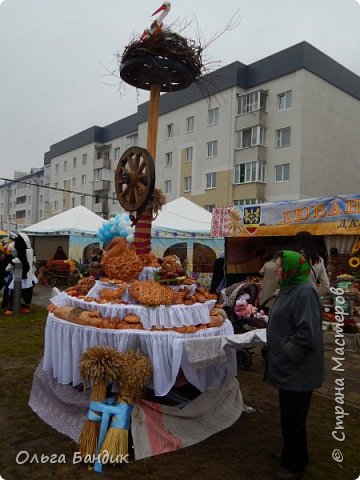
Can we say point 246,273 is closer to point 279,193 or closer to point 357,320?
point 357,320

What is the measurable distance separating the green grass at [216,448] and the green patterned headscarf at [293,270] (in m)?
1.48

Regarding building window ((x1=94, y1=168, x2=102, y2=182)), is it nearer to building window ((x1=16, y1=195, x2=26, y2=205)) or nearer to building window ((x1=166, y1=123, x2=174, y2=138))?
building window ((x1=166, y1=123, x2=174, y2=138))

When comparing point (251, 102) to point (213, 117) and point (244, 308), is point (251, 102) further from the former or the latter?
point (244, 308)

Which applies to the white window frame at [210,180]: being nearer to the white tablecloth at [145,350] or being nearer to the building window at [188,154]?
the building window at [188,154]

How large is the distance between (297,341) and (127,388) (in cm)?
142

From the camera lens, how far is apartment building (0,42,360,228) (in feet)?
79.7

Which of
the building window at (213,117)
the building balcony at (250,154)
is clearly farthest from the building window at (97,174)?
the building balcony at (250,154)

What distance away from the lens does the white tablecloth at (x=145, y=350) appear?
343 centimetres

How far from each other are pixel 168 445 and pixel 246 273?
8.68 metres

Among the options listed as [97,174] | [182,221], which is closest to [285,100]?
[182,221]

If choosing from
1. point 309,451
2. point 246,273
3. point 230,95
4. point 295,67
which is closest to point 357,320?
point 246,273

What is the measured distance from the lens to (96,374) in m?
3.23

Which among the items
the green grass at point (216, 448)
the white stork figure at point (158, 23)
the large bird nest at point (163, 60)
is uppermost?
the white stork figure at point (158, 23)

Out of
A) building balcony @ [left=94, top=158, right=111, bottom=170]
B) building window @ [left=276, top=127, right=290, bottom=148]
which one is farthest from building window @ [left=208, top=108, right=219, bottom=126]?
building balcony @ [left=94, top=158, right=111, bottom=170]
